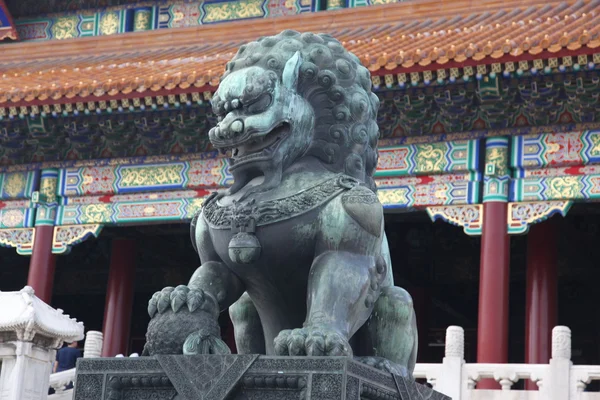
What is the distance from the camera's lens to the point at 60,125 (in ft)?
48.0

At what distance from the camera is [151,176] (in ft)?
47.8

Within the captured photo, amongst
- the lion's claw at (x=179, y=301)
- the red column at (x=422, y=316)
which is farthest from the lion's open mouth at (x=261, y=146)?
the red column at (x=422, y=316)

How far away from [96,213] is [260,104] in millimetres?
10370

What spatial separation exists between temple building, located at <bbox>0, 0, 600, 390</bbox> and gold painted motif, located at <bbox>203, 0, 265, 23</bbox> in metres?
0.03

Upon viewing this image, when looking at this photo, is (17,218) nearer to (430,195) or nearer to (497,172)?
(430,195)

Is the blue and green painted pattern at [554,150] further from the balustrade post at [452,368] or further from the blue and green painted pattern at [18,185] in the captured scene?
the blue and green painted pattern at [18,185]

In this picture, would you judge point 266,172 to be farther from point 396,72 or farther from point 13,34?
point 13,34

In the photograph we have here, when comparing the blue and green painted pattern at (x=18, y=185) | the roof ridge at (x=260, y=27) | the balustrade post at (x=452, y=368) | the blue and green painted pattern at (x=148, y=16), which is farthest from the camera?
the blue and green painted pattern at (x=148, y=16)

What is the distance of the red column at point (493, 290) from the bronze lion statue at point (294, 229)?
7.45 meters

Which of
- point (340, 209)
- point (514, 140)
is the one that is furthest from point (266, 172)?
point (514, 140)

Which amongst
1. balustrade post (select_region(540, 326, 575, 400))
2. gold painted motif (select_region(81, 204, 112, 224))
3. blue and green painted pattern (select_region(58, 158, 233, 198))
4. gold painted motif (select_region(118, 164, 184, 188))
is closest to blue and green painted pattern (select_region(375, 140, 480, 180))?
blue and green painted pattern (select_region(58, 158, 233, 198))

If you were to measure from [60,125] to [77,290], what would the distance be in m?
5.08

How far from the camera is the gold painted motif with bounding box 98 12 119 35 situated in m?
17.6

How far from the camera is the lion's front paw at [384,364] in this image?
4.48 meters
